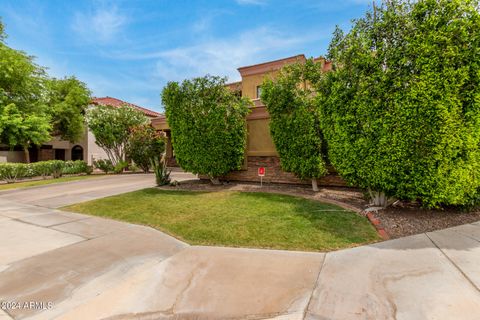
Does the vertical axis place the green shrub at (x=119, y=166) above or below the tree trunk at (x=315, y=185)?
above

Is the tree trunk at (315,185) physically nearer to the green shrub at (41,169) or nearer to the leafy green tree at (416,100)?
the leafy green tree at (416,100)

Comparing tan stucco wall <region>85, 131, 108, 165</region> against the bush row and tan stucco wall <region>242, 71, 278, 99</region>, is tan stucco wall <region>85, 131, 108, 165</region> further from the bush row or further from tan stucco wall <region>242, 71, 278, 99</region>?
tan stucco wall <region>242, 71, 278, 99</region>

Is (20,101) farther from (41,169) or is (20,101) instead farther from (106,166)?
(106,166)

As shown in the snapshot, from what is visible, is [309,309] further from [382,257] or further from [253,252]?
[382,257]

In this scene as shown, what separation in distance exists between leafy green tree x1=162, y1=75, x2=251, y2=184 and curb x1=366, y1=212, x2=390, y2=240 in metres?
5.33

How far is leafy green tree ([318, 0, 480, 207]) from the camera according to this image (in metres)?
4.85

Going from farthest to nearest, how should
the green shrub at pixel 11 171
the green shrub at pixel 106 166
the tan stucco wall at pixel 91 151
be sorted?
the tan stucco wall at pixel 91 151 < the green shrub at pixel 106 166 < the green shrub at pixel 11 171

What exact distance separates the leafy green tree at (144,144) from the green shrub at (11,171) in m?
6.16

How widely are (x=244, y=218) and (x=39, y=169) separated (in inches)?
644

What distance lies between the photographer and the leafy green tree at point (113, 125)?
690 inches

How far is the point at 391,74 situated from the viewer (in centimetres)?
535

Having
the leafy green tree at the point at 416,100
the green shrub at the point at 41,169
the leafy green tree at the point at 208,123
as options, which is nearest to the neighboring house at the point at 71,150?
the green shrub at the point at 41,169

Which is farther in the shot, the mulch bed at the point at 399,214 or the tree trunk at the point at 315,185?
the tree trunk at the point at 315,185

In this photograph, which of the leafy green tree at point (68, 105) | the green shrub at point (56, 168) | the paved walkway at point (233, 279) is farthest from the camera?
the leafy green tree at point (68, 105)
